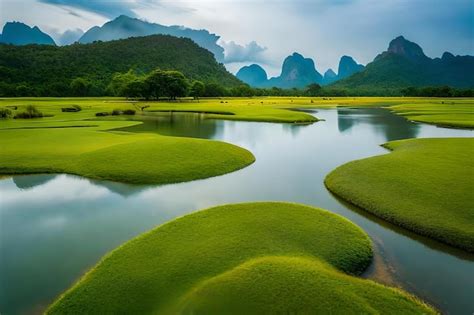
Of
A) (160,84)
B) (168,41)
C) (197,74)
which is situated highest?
(168,41)

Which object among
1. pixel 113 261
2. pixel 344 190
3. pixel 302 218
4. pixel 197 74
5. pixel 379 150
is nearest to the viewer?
pixel 113 261

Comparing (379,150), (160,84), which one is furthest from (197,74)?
(379,150)

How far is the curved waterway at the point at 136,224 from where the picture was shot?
9781mm

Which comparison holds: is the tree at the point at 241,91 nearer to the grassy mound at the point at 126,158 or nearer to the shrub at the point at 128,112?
the shrub at the point at 128,112

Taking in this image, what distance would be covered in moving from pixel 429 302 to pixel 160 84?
3786 inches

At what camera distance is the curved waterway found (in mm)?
9781

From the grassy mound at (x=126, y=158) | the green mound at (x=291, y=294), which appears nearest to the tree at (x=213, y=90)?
the grassy mound at (x=126, y=158)

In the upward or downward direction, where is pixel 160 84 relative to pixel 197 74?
downward

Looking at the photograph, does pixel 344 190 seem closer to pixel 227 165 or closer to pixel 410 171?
pixel 410 171

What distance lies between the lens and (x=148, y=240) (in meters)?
11.7

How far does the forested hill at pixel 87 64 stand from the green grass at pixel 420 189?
111081mm

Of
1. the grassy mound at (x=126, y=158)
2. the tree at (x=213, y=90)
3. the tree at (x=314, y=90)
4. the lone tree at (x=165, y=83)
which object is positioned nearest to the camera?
the grassy mound at (x=126, y=158)

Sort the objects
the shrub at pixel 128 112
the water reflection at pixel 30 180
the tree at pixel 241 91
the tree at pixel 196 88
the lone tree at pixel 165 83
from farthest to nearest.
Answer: the tree at pixel 241 91 → the tree at pixel 196 88 → the lone tree at pixel 165 83 → the shrub at pixel 128 112 → the water reflection at pixel 30 180

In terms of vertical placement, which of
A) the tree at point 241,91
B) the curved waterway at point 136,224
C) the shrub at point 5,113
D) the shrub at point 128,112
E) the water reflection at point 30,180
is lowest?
the curved waterway at point 136,224
